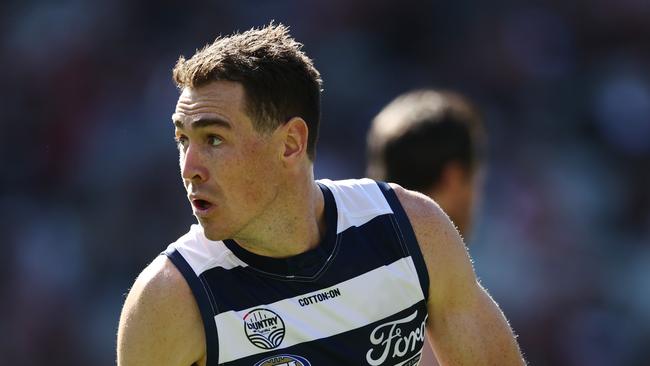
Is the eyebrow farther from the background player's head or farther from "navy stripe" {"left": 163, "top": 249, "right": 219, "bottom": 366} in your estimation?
the background player's head

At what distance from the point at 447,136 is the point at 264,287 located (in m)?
2.08

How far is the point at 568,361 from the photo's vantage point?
9734 millimetres

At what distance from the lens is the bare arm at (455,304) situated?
3.77m

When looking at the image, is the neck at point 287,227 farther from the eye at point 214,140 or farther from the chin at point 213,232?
the eye at point 214,140

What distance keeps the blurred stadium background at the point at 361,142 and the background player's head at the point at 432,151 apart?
4.21m

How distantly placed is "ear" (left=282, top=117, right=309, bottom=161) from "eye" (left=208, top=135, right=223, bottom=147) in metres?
0.23

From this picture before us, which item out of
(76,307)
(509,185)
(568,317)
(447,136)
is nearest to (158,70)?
(76,307)

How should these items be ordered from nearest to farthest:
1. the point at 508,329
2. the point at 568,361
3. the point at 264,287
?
the point at 264,287 → the point at 508,329 → the point at 568,361

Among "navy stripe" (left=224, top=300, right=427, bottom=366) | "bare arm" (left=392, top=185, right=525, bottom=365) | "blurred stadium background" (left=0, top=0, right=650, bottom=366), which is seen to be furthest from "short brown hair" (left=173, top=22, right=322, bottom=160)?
"blurred stadium background" (left=0, top=0, right=650, bottom=366)

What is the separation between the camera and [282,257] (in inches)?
145

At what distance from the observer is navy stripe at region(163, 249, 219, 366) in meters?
3.49

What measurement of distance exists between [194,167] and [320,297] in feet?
1.95

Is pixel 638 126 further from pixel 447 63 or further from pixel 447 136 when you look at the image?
pixel 447 136

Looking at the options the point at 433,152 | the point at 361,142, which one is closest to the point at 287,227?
the point at 433,152
